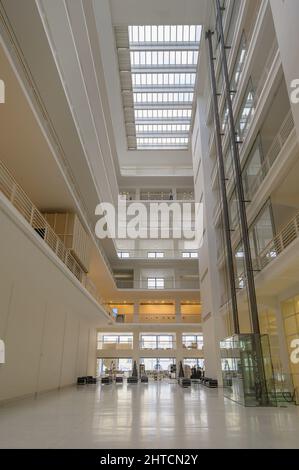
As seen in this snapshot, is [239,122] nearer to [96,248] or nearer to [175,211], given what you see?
[96,248]

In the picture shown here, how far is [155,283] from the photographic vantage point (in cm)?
3462

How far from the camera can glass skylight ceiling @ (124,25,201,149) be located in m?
23.3

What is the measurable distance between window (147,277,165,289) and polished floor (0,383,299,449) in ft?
80.7

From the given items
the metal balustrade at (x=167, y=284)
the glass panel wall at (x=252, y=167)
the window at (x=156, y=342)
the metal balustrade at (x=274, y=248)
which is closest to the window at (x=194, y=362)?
the window at (x=156, y=342)

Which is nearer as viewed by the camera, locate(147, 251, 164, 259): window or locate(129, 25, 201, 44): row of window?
locate(129, 25, 201, 44): row of window

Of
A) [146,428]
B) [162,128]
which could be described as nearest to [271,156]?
[146,428]

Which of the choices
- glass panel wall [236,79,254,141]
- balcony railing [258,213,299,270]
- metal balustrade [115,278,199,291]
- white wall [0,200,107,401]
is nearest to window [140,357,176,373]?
metal balustrade [115,278,199,291]

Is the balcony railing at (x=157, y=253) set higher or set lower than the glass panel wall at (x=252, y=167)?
higher

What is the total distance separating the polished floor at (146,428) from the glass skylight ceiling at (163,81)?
2292 centimetres

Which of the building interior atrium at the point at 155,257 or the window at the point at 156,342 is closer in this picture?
the building interior atrium at the point at 155,257

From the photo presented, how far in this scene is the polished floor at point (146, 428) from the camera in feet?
17.6

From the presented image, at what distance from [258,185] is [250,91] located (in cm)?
468

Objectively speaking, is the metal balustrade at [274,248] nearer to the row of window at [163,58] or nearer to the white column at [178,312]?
the row of window at [163,58]

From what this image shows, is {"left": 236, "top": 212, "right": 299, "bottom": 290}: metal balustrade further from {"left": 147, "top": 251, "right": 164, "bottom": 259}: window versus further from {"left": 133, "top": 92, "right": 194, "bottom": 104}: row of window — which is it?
{"left": 147, "top": 251, "right": 164, "bottom": 259}: window
